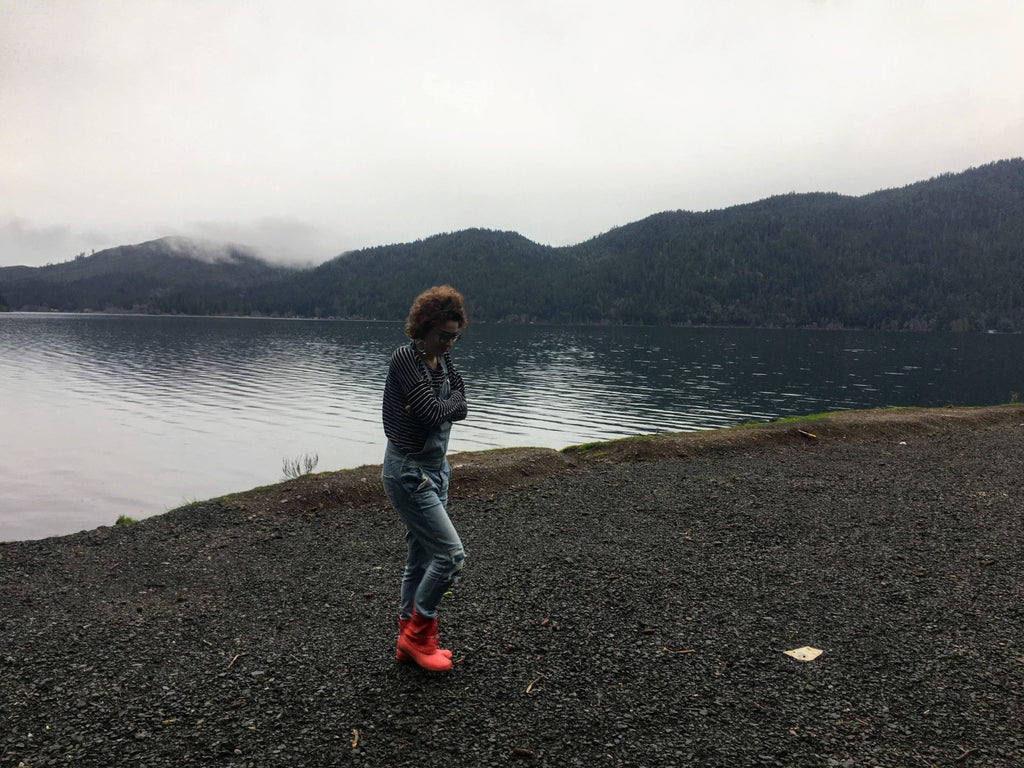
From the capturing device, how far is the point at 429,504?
188 inches

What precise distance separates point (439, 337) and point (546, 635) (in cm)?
297

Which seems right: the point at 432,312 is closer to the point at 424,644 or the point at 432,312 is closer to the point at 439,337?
the point at 439,337

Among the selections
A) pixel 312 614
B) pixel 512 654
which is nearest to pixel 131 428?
pixel 312 614

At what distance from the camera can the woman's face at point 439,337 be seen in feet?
15.5

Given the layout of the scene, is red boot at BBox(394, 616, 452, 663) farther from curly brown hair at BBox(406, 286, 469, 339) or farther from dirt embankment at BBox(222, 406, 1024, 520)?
dirt embankment at BBox(222, 406, 1024, 520)

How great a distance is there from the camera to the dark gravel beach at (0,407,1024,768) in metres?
4.14

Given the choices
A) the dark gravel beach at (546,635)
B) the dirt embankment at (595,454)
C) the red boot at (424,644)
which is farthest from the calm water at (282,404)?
the red boot at (424,644)

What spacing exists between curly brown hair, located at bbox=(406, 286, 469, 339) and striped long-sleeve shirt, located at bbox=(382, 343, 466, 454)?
15 centimetres

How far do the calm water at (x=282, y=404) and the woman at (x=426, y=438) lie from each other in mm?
14786

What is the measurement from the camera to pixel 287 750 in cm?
403

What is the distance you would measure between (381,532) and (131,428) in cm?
2708

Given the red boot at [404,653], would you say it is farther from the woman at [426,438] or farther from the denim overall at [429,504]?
the denim overall at [429,504]

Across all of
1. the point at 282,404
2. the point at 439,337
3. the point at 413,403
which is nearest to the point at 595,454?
the point at 439,337

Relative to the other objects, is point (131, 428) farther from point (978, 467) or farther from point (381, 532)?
point (978, 467)
